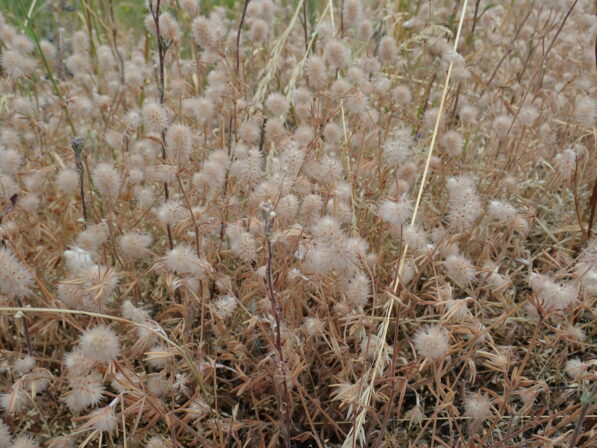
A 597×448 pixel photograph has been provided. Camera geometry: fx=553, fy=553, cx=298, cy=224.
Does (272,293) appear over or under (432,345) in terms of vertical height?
over

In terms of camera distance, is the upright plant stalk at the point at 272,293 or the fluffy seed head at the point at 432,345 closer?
the upright plant stalk at the point at 272,293

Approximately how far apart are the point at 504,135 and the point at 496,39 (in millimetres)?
768

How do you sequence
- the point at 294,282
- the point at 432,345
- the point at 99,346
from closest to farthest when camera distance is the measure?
the point at 99,346
the point at 432,345
the point at 294,282

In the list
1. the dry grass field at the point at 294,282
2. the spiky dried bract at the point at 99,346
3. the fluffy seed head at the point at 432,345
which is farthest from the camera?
the dry grass field at the point at 294,282

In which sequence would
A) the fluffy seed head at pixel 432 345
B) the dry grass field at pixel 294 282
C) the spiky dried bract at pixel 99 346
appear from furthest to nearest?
the dry grass field at pixel 294 282 → the fluffy seed head at pixel 432 345 → the spiky dried bract at pixel 99 346

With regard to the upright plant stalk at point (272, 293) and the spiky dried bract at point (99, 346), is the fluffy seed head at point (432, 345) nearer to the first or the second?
the upright plant stalk at point (272, 293)

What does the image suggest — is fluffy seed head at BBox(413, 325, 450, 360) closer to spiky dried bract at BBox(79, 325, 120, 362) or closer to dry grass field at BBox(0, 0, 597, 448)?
dry grass field at BBox(0, 0, 597, 448)

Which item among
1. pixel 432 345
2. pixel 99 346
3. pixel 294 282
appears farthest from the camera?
pixel 294 282

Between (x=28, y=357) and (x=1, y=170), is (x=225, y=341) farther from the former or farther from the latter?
(x=1, y=170)

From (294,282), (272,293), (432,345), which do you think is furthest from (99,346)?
(432,345)

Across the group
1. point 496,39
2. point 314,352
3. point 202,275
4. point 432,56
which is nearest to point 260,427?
point 314,352

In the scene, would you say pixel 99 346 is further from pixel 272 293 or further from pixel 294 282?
pixel 294 282

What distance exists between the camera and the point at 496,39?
263cm

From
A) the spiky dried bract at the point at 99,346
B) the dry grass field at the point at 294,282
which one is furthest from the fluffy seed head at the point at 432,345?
the spiky dried bract at the point at 99,346
